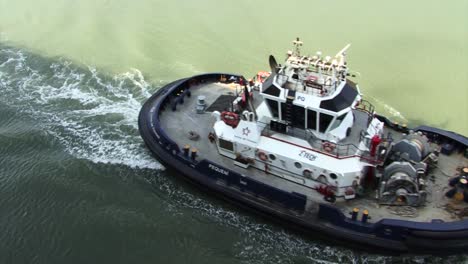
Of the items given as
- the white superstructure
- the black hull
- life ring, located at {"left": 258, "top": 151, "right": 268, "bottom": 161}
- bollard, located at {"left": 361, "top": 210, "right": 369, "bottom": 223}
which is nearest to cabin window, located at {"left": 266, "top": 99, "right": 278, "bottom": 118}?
the white superstructure

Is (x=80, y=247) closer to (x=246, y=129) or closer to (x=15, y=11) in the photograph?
(x=246, y=129)

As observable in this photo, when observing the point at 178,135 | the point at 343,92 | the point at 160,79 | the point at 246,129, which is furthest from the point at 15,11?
the point at 343,92

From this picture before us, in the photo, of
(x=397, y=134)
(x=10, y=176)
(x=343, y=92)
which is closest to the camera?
(x=343, y=92)

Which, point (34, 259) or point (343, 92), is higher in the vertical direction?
point (343, 92)

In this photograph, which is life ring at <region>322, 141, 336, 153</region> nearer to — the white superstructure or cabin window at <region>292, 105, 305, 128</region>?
the white superstructure

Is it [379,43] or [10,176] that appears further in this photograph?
[379,43]

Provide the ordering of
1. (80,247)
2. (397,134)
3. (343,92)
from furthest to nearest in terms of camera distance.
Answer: (397,134) < (80,247) < (343,92)

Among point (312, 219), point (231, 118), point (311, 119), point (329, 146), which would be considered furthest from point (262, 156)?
point (312, 219)

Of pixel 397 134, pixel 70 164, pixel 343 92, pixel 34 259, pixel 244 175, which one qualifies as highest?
pixel 343 92
